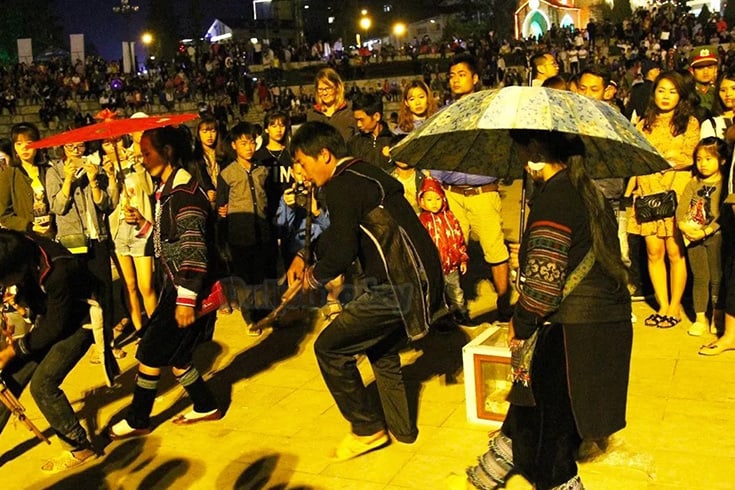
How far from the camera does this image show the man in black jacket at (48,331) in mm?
4711

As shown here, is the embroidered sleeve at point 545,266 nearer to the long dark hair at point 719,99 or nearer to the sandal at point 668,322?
the sandal at point 668,322

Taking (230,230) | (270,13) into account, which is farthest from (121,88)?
(270,13)

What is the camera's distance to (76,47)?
130 ft

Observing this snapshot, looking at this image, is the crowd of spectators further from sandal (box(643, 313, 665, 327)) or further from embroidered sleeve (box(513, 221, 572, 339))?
embroidered sleeve (box(513, 221, 572, 339))

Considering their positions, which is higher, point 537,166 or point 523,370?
point 537,166

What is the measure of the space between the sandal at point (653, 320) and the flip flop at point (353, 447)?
9.28 ft

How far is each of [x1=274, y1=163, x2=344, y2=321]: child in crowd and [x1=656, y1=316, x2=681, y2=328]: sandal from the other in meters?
2.74

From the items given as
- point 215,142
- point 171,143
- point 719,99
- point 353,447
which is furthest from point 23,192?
point 719,99

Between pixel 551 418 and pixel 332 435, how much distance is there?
203 centimetres

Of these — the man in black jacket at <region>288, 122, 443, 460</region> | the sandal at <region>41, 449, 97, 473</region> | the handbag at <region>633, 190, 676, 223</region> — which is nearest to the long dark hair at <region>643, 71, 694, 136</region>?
the handbag at <region>633, 190, 676, 223</region>

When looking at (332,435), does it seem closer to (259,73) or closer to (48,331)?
(48,331)

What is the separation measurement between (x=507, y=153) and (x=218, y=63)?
123 feet

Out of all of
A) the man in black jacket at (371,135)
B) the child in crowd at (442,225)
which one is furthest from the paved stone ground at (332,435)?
the man in black jacket at (371,135)

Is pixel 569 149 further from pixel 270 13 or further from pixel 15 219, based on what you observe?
pixel 270 13
